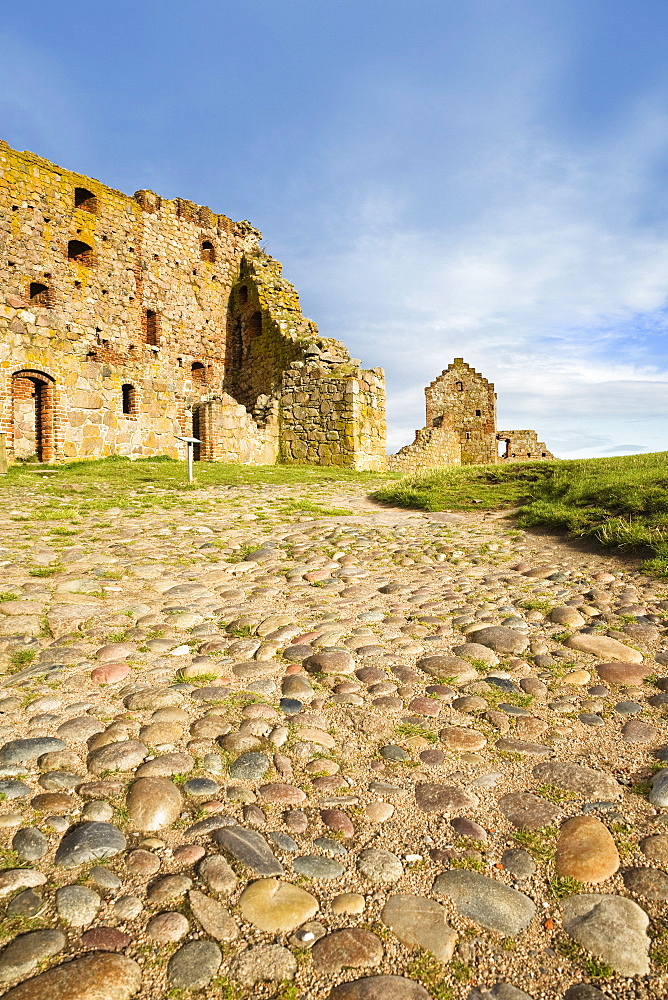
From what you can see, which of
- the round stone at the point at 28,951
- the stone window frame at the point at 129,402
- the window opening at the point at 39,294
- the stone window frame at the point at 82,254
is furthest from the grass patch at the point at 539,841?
the stone window frame at the point at 82,254

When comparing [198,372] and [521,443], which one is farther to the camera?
[521,443]

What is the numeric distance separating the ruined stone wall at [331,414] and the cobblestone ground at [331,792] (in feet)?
38.8

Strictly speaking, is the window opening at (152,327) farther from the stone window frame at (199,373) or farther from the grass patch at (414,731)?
the grass patch at (414,731)

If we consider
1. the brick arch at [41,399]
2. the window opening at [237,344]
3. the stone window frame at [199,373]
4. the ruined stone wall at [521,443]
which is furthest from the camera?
the ruined stone wall at [521,443]

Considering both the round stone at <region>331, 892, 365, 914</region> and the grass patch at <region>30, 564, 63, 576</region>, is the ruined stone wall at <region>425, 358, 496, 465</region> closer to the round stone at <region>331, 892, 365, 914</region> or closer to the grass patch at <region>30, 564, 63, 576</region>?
the grass patch at <region>30, 564, 63, 576</region>

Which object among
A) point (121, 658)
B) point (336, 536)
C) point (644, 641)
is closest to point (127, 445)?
point (336, 536)

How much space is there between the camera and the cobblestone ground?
4.54 feet

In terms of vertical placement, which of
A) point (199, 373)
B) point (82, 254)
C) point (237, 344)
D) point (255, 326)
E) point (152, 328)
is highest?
point (82, 254)

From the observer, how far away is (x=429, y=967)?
1379mm

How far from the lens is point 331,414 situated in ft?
53.3

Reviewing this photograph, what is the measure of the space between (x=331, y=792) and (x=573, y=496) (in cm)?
642

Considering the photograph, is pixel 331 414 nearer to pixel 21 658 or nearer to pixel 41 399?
pixel 41 399

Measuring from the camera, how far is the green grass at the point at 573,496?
18.7 feet

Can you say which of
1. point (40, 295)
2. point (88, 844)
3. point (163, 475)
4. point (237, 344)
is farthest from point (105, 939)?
point (237, 344)
